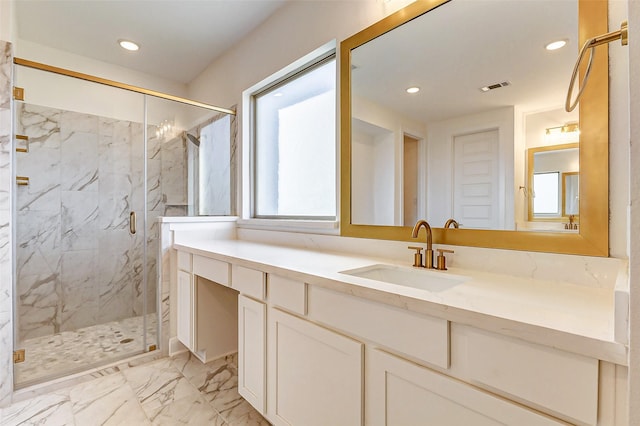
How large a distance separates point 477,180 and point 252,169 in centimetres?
193

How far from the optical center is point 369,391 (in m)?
0.94

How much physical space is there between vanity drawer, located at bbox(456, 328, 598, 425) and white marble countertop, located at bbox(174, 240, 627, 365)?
0.03 m

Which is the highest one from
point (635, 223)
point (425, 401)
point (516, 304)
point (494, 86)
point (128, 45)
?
point (128, 45)

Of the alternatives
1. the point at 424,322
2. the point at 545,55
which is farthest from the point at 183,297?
the point at 545,55

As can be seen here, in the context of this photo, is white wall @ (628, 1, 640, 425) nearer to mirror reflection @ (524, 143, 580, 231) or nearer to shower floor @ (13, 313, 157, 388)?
mirror reflection @ (524, 143, 580, 231)

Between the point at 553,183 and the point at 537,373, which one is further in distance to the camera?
the point at 553,183

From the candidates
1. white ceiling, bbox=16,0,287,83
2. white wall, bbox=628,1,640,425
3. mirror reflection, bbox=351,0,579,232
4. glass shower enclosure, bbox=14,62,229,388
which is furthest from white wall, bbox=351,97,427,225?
glass shower enclosure, bbox=14,62,229,388

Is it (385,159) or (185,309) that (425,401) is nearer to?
(385,159)

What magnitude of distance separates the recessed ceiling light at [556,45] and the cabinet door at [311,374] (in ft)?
4.09

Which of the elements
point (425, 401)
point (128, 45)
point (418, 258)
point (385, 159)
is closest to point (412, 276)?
point (418, 258)

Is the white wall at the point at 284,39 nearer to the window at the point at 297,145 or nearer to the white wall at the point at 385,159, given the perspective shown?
the window at the point at 297,145

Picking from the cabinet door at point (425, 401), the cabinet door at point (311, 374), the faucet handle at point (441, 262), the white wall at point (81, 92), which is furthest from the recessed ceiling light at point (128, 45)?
the cabinet door at point (425, 401)

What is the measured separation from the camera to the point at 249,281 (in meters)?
1.45

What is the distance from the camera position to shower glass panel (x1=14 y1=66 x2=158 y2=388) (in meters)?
2.16
